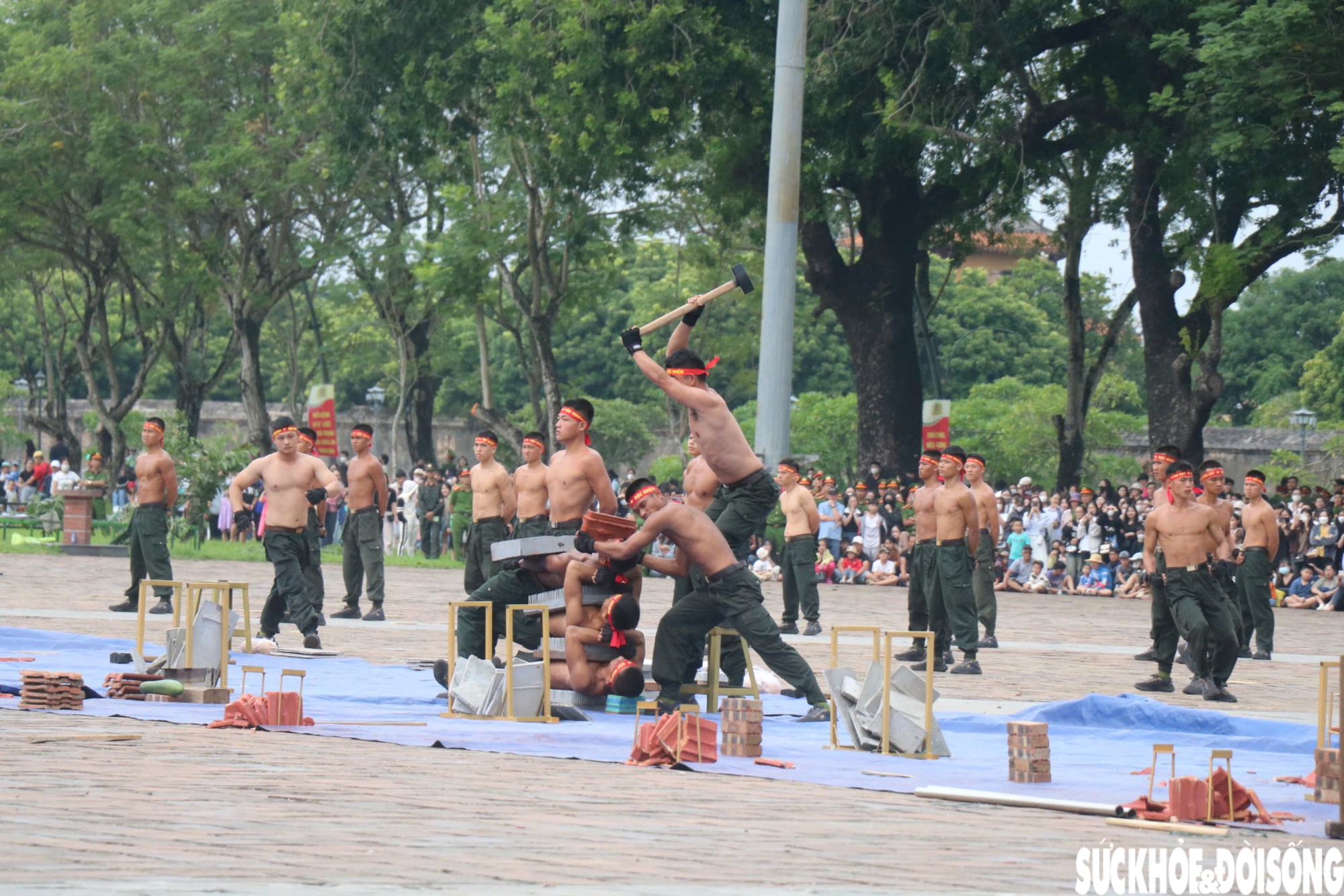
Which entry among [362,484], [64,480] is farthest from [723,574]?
[64,480]

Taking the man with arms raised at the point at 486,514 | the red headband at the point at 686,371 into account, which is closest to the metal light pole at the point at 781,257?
the man with arms raised at the point at 486,514

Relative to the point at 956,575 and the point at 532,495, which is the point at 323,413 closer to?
the point at 532,495

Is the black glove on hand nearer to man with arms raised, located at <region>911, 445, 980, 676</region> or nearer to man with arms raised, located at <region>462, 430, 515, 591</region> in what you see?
man with arms raised, located at <region>911, 445, 980, 676</region>

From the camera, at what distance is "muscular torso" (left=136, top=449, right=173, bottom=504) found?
1761cm

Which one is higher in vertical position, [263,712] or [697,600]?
[697,600]

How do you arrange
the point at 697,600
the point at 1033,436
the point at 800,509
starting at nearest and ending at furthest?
the point at 697,600, the point at 800,509, the point at 1033,436

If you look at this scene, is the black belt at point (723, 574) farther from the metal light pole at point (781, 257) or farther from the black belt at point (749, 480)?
the metal light pole at point (781, 257)

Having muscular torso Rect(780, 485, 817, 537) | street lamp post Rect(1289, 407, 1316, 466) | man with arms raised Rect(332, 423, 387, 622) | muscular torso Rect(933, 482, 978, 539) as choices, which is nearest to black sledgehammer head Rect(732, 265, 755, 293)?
muscular torso Rect(933, 482, 978, 539)

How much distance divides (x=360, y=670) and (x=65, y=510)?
59.7 feet

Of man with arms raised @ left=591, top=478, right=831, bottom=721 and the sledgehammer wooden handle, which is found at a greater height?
the sledgehammer wooden handle

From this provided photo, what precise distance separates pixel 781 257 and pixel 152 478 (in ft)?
22.4

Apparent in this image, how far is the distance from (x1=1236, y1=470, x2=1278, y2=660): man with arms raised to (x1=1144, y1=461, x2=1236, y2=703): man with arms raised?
10.9 feet

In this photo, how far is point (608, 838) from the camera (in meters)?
6.40

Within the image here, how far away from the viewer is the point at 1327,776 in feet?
25.5
